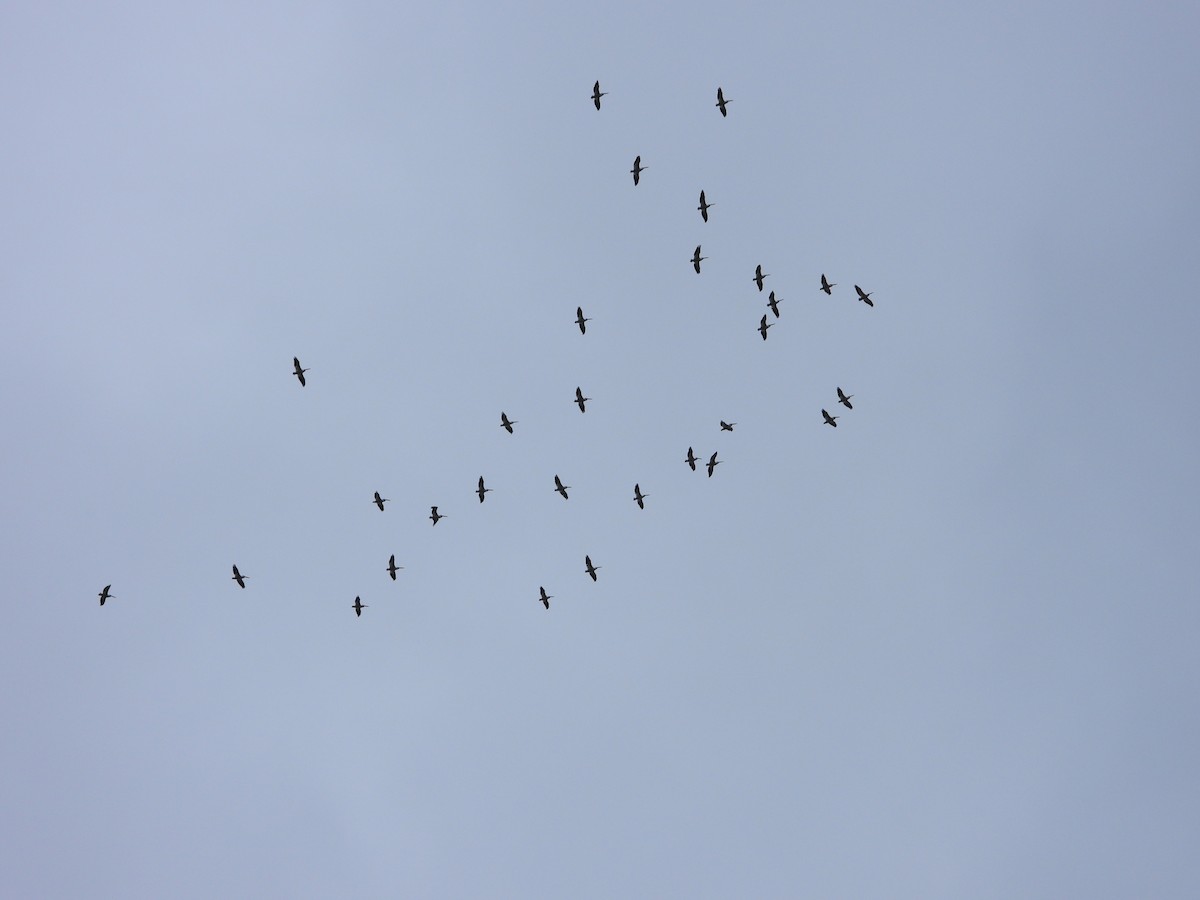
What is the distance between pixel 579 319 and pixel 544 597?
102 ft

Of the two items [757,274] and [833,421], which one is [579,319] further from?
[833,421]

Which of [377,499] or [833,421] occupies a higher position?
[377,499]

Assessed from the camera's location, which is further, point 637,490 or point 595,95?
point 637,490

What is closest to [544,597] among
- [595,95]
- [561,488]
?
[561,488]

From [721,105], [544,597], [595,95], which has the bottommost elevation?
[544,597]

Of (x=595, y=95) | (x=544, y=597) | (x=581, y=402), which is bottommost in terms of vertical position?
(x=544, y=597)

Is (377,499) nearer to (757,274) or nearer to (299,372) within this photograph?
(299,372)

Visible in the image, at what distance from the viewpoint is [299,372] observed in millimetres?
144625

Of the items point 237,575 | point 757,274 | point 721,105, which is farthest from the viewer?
point 237,575

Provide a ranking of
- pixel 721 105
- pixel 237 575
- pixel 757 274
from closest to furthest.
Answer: pixel 721 105 < pixel 757 274 < pixel 237 575

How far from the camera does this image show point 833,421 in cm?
14650

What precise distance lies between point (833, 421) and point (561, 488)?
102ft

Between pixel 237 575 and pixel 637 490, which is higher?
pixel 237 575

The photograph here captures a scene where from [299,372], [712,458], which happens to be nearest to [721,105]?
[712,458]
